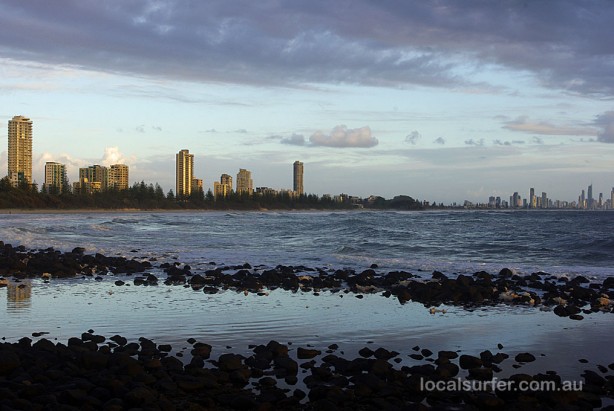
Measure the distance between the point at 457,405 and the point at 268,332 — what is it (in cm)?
477

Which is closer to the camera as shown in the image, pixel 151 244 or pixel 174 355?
pixel 174 355

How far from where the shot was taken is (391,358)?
9.36 meters

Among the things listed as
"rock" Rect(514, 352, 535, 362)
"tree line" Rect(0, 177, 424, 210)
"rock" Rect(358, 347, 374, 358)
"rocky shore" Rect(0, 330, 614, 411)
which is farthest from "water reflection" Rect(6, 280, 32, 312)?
"tree line" Rect(0, 177, 424, 210)

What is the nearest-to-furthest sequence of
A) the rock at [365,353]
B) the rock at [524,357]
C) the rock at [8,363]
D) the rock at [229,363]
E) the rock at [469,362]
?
the rock at [8,363], the rock at [229,363], the rock at [469,362], the rock at [524,357], the rock at [365,353]

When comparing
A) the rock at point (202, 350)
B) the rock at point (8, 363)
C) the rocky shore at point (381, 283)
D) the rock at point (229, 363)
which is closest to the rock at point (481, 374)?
the rock at point (229, 363)

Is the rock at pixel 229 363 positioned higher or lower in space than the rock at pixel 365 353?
higher

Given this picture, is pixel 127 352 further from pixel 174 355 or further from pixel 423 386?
pixel 423 386

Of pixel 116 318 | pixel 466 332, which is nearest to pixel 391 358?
pixel 466 332

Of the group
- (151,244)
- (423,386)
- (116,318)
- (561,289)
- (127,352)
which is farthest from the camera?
(151,244)

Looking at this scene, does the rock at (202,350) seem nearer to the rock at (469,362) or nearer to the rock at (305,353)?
the rock at (305,353)

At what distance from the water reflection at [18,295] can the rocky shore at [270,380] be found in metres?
4.62

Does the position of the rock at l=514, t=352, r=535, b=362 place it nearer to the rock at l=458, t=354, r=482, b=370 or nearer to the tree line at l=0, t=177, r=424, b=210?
the rock at l=458, t=354, r=482, b=370

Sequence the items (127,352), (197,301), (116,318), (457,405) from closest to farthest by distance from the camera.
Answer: (457,405)
(127,352)
(116,318)
(197,301)

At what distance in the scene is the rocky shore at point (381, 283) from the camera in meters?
15.3
